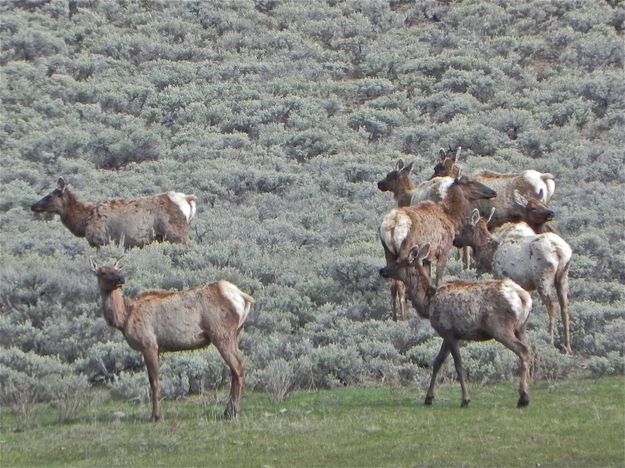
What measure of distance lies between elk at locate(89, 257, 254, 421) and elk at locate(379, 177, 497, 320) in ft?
12.2

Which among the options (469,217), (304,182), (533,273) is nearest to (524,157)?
(304,182)

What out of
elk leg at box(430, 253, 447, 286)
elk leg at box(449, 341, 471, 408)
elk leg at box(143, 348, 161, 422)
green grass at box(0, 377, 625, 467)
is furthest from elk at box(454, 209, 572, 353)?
elk leg at box(143, 348, 161, 422)

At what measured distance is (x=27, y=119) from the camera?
34562 mm

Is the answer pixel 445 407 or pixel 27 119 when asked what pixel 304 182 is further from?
pixel 445 407

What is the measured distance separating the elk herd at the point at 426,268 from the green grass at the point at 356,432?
1.61 feet

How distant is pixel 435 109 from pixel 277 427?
968 inches

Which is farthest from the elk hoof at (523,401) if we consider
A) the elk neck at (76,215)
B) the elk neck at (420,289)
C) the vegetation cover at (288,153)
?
the elk neck at (76,215)

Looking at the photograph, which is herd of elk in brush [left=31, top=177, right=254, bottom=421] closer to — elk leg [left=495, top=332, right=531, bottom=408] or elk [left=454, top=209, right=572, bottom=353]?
elk leg [left=495, top=332, right=531, bottom=408]

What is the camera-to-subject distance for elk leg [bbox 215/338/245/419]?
41.5 ft

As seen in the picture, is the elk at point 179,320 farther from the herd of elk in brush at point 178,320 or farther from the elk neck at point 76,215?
the elk neck at point 76,215

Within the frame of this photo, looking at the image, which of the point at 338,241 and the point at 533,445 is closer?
the point at 533,445

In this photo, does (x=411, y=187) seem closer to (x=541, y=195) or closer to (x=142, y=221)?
(x=541, y=195)

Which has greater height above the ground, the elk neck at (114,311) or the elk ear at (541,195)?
the elk ear at (541,195)

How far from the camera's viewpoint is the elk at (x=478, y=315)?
12.4 meters
